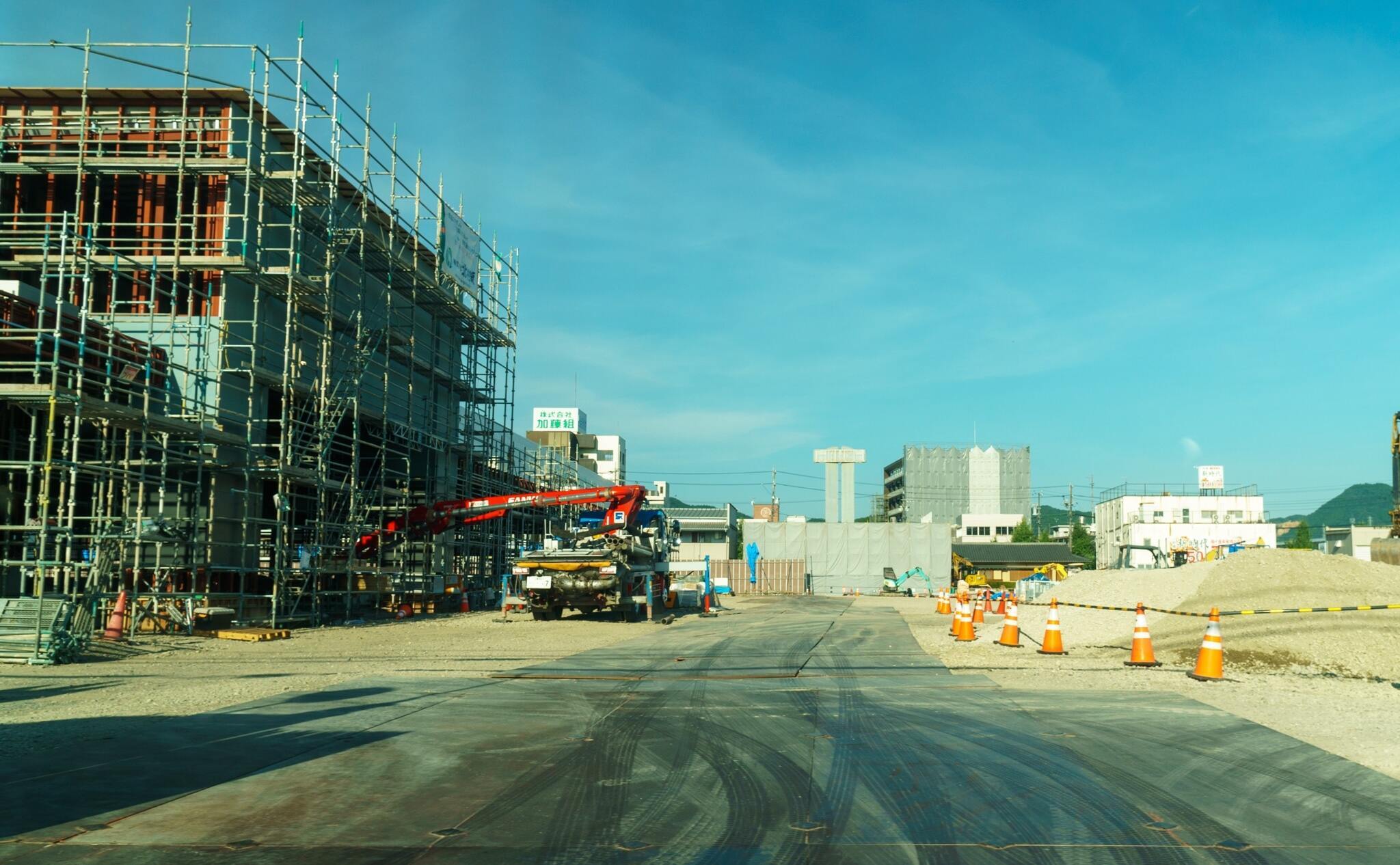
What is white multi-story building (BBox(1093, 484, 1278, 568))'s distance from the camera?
96438 millimetres

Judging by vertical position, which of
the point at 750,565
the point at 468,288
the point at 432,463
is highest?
the point at 468,288

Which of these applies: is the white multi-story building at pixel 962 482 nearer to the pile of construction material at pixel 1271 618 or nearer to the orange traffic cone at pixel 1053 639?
the pile of construction material at pixel 1271 618

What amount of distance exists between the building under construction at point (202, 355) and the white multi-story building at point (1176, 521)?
77.7m

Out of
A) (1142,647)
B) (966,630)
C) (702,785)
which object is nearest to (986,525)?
(966,630)

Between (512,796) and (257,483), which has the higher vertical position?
(257,483)

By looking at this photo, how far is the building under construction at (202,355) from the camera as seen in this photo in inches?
805

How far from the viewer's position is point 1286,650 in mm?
16062

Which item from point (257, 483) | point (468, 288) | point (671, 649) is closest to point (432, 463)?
point (468, 288)

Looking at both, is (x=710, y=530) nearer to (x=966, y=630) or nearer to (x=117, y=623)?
(x=966, y=630)

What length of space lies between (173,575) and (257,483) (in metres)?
2.78

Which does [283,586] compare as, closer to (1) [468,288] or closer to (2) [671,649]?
(2) [671,649]

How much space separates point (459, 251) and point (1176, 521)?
86418mm

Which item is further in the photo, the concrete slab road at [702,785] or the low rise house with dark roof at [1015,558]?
the low rise house with dark roof at [1015,558]

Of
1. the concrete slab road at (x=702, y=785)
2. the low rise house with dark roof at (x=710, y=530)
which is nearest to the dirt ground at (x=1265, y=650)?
the concrete slab road at (x=702, y=785)
